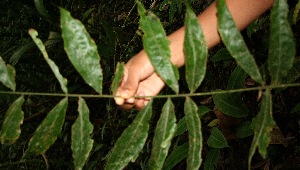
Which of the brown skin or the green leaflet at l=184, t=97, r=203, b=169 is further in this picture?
the brown skin

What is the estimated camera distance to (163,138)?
0.62 meters

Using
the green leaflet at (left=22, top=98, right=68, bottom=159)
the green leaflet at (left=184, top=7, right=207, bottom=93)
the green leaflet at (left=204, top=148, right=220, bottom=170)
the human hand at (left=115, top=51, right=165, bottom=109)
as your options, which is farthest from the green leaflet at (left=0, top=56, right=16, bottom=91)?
the green leaflet at (left=204, top=148, right=220, bottom=170)

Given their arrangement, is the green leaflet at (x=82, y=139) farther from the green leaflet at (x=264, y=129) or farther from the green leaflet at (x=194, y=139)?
the green leaflet at (x=264, y=129)

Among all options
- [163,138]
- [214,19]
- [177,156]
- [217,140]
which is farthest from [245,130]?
[163,138]

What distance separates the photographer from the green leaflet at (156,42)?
612 millimetres

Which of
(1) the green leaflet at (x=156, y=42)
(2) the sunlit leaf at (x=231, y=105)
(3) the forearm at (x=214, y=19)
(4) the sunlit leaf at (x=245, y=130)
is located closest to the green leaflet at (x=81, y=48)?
(1) the green leaflet at (x=156, y=42)

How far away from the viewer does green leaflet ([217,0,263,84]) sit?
0.57 m

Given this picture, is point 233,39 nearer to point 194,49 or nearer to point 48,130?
point 194,49

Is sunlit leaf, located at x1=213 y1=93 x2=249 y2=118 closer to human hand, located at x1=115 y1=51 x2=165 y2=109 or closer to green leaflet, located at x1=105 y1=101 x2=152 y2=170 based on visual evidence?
human hand, located at x1=115 y1=51 x2=165 y2=109

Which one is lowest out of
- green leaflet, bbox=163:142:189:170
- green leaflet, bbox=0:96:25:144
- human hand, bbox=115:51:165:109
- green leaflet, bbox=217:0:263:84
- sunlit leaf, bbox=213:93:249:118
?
green leaflet, bbox=163:142:189:170

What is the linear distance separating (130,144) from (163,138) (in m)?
0.07

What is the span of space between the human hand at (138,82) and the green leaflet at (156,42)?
0.44 feet

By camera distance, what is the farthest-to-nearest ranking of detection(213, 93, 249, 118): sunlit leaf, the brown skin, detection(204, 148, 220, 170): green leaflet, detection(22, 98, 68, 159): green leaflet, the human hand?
detection(204, 148, 220, 170): green leaflet, detection(213, 93, 249, 118): sunlit leaf, the brown skin, the human hand, detection(22, 98, 68, 159): green leaflet

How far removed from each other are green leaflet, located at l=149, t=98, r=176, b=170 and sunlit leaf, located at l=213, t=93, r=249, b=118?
2.22 feet
